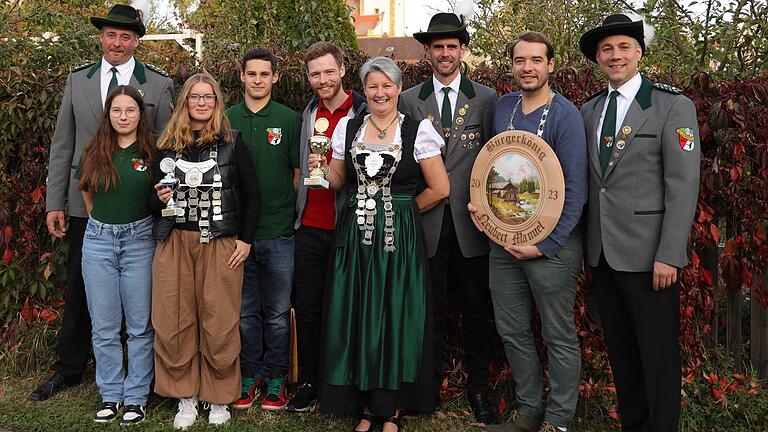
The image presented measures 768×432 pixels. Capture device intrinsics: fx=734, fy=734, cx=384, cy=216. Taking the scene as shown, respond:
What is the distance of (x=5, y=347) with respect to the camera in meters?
5.38

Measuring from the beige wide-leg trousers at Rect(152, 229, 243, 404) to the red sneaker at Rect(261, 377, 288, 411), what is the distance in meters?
0.31

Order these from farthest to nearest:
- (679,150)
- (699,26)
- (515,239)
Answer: (699,26) < (515,239) < (679,150)

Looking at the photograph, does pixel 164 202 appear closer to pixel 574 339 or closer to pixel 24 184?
pixel 24 184

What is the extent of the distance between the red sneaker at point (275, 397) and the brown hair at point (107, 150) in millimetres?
1546

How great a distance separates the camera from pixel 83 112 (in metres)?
4.61

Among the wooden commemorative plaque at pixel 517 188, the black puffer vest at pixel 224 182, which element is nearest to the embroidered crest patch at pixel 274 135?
the black puffer vest at pixel 224 182

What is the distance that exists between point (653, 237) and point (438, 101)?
1456 mm

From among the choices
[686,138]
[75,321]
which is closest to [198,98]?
[75,321]

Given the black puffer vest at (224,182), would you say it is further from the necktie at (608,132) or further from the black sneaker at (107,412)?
the necktie at (608,132)

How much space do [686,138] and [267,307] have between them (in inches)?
103

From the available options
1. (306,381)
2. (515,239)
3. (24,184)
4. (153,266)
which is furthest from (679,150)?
(24,184)

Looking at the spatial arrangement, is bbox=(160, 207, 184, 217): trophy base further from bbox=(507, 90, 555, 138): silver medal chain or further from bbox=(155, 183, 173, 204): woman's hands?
bbox=(507, 90, 555, 138): silver medal chain

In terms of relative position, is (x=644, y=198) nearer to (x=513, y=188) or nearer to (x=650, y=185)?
(x=650, y=185)

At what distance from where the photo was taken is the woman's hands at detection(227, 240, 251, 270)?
13.7ft
